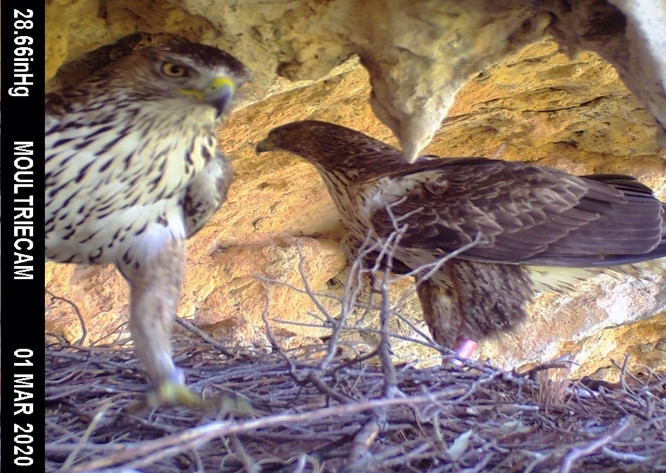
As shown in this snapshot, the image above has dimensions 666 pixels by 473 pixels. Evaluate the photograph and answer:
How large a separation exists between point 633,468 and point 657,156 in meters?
4.13

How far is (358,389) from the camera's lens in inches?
108

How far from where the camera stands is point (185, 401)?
2.31 m

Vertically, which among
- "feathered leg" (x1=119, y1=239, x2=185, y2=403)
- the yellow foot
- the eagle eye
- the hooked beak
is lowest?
the yellow foot

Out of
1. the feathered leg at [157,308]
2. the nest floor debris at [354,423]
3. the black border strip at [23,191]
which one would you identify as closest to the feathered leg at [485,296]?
the nest floor debris at [354,423]

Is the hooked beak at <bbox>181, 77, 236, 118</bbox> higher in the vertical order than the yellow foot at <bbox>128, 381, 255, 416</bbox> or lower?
higher

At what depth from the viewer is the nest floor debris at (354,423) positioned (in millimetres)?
1886

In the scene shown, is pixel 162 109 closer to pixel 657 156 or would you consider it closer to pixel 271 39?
pixel 271 39

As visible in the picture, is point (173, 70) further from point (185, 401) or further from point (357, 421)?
point (357, 421)

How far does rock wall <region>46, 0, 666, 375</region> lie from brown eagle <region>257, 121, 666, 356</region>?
22cm

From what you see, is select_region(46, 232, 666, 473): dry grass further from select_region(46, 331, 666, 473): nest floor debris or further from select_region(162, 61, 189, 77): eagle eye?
select_region(162, 61, 189, 77): eagle eye

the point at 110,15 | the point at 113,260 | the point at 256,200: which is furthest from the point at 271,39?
the point at 256,200

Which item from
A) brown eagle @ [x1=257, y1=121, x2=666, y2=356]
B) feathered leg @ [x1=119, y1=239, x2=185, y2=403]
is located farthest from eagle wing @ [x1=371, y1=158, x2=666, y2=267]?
feathered leg @ [x1=119, y1=239, x2=185, y2=403]

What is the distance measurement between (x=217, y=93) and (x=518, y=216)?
1.94 m

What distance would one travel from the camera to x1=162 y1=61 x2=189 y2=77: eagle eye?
2.27 m
